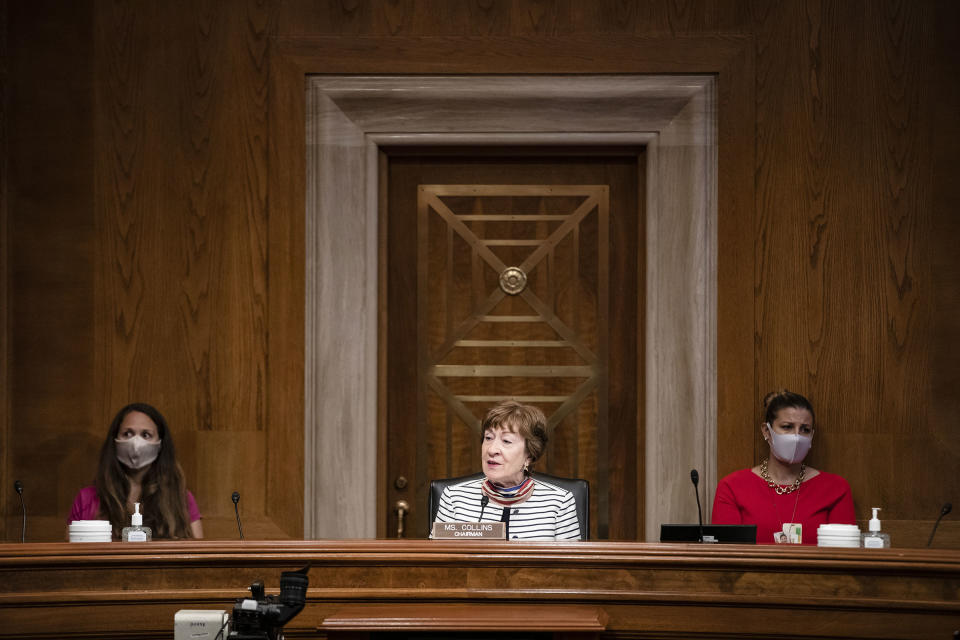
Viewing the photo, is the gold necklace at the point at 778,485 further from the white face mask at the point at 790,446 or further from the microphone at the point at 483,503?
the microphone at the point at 483,503

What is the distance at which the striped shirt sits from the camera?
3711 millimetres

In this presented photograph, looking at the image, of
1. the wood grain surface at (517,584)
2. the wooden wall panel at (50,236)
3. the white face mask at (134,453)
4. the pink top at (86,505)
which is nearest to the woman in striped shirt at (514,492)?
the wood grain surface at (517,584)

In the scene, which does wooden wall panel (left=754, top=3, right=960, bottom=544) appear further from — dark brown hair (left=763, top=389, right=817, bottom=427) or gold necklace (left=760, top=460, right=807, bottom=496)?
gold necklace (left=760, top=460, right=807, bottom=496)

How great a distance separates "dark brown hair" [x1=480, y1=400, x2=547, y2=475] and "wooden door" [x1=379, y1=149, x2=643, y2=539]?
99cm

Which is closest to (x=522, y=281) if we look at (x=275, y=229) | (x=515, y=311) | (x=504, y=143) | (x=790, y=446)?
(x=515, y=311)

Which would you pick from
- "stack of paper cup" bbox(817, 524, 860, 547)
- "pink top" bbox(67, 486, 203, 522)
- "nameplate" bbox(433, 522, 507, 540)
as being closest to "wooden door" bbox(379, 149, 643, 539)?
"pink top" bbox(67, 486, 203, 522)

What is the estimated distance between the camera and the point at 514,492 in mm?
3770

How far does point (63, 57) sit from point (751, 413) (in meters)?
3.26

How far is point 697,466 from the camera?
4.59 metres

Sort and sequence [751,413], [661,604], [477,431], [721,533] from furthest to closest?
[477,431], [751,413], [721,533], [661,604]

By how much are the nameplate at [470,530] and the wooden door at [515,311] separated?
174cm

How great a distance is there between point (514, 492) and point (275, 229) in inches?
64.0

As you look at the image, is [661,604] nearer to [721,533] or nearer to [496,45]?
[721,533]

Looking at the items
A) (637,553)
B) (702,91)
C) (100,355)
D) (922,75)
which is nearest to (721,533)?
(637,553)
